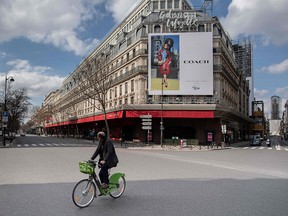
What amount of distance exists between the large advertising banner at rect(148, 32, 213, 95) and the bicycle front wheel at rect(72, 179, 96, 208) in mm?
38097

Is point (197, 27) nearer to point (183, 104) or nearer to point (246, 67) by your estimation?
point (183, 104)

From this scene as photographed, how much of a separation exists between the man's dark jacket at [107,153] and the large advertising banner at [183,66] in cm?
3737

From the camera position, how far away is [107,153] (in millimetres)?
7465

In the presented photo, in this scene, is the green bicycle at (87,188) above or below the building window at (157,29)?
below

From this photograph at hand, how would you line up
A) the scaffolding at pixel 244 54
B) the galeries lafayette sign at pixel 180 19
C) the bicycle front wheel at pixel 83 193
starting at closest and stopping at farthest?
the bicycle front wheel at pixel 83 193, the galeries lafayette sign at pixel 180 19, the scaffolding at pixel 244 54

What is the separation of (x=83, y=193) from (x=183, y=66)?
131 ft

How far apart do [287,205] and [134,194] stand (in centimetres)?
372

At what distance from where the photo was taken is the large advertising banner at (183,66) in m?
45.1

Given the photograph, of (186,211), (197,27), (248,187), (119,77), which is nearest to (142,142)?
(119,77)


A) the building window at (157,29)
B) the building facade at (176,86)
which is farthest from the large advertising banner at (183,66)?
the building window at (157,29)

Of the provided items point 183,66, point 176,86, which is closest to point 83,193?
point 176,86

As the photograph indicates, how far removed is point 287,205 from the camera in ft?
23.2

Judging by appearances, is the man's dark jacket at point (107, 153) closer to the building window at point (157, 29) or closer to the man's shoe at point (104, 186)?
the man's shoe at point (104, 186)

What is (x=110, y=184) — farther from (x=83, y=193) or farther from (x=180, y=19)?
(x=180, y=19)
